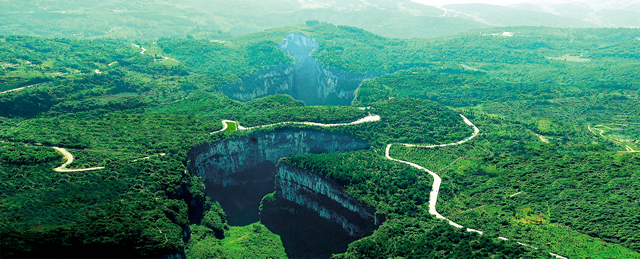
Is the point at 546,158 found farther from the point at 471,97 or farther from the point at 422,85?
the point at 422,85

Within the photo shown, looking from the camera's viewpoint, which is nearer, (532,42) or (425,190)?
(425,190)

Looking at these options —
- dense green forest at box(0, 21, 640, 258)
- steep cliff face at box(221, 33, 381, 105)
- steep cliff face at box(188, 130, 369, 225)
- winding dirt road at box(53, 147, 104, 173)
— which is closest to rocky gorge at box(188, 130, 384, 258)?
steep cliff face at box(188, 130, 369, 225)

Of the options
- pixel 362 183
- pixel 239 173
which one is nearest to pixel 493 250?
pixel 362 183

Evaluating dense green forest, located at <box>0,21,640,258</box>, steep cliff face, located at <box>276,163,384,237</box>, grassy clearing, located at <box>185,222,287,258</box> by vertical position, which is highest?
dense green forest, located at <box>0,21,640,258</box>

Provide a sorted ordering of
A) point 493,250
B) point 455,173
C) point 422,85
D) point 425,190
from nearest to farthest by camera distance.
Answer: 1. point 493,250
2. point 425,190
3. point 455,173
4. point 422,85

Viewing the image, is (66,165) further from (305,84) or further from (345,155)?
(305,84)

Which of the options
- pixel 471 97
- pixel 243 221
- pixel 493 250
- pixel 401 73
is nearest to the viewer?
pixel 493 250

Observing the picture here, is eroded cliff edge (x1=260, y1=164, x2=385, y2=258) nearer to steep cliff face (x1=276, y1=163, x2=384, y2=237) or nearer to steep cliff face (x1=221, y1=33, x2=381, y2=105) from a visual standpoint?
steep cliff face (x1=276, y1=163, x2=384, y2=237)
